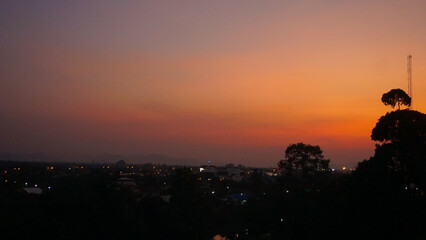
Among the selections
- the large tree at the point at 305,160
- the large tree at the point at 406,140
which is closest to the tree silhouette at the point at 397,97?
the large tree at the point at 406,140

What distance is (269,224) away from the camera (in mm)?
31094

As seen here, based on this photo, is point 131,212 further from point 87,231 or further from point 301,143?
point 301,143

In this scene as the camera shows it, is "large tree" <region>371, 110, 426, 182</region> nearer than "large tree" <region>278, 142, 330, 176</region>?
Yes

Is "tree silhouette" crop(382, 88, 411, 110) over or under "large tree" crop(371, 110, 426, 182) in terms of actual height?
over

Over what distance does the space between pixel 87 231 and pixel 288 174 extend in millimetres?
22596

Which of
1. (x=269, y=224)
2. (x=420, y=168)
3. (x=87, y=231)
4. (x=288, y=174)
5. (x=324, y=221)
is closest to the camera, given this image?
(x=420, y=168)

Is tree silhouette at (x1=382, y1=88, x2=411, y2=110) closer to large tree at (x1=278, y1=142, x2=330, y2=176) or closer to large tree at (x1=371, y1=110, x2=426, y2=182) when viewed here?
large tree at (x1=371, y1=110, x2=426, y2=182)

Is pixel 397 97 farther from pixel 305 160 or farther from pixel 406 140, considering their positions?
pixel 305 160

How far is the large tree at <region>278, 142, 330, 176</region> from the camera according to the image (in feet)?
134

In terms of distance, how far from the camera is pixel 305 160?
135 feet

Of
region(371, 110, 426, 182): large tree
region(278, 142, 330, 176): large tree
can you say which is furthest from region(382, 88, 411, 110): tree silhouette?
region(278, 142, 330, 176): large tree

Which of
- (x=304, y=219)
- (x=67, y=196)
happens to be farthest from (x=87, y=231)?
(x=304, y=219)

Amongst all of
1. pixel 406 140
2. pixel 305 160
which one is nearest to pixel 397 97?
pixel 406 140

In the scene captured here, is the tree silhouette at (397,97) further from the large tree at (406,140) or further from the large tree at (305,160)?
the large tree at (305,160)
